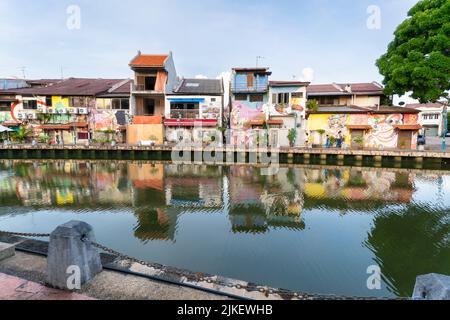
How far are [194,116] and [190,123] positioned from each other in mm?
984

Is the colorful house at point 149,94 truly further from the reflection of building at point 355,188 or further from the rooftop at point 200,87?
the reflection of building at point 355,188

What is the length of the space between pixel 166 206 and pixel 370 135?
86.5 feet

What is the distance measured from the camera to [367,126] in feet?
94.4

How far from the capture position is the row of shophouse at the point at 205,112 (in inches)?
1155

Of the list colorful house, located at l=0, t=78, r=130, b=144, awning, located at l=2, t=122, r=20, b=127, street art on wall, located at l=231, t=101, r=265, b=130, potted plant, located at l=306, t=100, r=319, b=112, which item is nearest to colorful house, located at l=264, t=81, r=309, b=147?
potted plant, located at l=306, t=100, r=319, b=112

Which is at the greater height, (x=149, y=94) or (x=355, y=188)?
(x=149, y=94)

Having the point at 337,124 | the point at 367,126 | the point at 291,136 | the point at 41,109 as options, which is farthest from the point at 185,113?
the point at 367,126

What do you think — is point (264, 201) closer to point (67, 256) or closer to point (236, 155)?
point (67, 256)

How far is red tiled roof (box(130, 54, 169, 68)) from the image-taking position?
30.9 meters

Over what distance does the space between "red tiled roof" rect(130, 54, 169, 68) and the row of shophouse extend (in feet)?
0.41

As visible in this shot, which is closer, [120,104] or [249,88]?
[249,88]

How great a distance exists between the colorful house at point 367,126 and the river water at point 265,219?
33.8 feet
